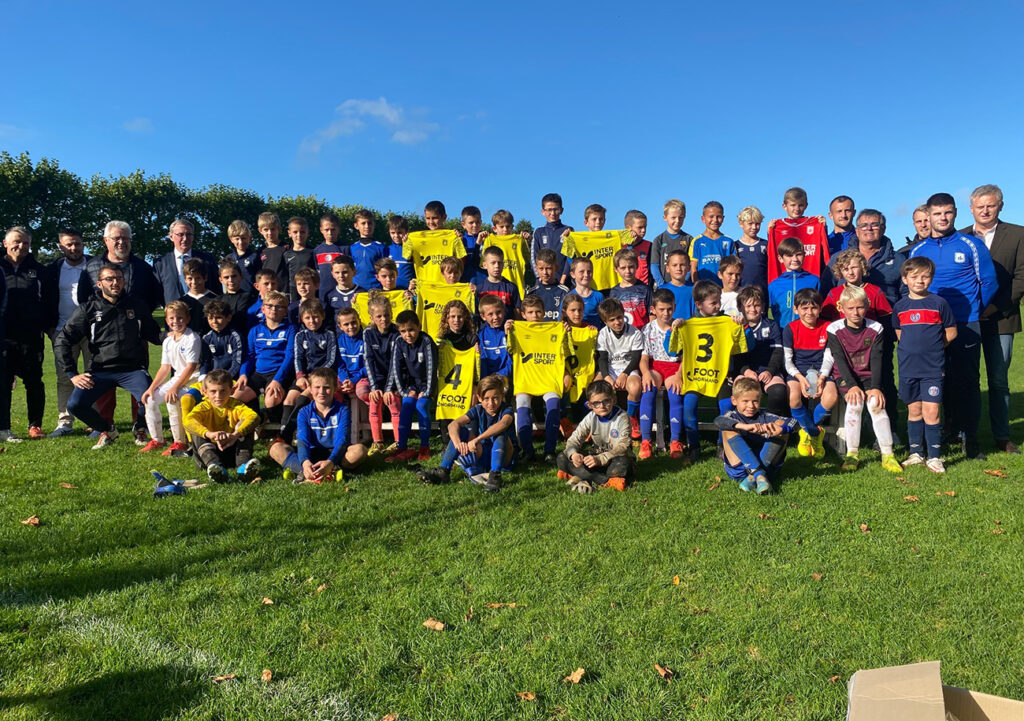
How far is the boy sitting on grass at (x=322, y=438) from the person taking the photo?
21.5 ft

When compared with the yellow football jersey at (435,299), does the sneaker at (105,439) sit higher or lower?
lower

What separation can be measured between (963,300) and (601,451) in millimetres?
4568

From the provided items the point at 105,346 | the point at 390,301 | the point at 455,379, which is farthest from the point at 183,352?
the point at 455,379

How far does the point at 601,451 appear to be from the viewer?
6.48 meters

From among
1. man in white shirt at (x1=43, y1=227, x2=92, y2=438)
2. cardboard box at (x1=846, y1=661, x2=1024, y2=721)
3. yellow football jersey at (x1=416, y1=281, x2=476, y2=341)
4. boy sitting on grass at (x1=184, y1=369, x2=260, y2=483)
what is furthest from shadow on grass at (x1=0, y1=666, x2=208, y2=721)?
man in white shirt at (x1=43, y1=227, x2=92, y2=438)

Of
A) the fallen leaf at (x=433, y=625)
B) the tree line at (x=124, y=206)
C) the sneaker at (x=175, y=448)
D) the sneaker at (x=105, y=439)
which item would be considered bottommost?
the fallen leaf at (x=433, y=625)

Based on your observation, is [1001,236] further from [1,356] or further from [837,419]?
[1,356]

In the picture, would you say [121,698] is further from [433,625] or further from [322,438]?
[322,438]

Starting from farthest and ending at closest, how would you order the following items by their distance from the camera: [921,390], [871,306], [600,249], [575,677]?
[600,249] < [871,306] < [921,390] < [575,677]

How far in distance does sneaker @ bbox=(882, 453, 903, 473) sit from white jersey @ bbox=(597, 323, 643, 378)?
2.84 m

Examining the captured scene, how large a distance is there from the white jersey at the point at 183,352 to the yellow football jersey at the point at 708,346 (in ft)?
19.3

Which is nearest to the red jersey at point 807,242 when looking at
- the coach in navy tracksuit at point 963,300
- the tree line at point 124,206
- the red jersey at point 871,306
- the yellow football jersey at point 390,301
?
the red jersey at point 871,306

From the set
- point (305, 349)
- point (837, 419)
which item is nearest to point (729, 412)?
point (837, 419)

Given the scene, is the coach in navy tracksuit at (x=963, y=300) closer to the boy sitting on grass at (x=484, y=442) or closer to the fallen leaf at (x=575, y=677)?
the boy sitting on grass at (x=484, y=442)
